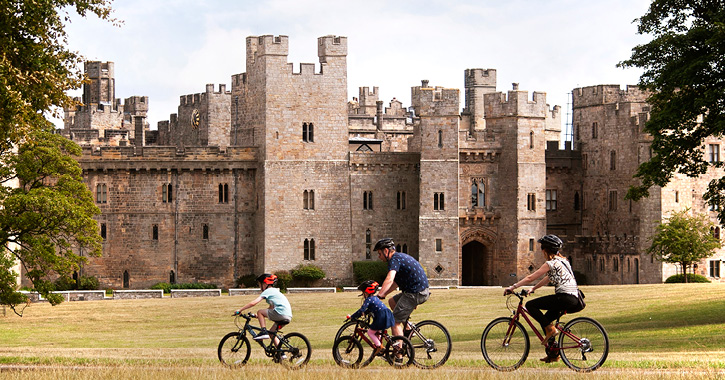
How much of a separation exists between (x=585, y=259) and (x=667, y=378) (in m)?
49.9

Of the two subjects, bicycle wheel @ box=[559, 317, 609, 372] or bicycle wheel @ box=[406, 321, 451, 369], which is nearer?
bicycle wheel @ box=[559, 317, 609, 372]

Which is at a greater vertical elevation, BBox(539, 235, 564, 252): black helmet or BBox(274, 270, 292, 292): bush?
BBox(539, 235, 564, 252): black helmet

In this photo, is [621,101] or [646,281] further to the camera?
[621,101]

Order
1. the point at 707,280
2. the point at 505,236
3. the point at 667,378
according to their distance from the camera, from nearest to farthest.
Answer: the point at 667,378 < the point at 707,280 < the point at 505,236

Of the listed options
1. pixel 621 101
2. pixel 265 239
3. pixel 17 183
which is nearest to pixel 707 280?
pixel 621 101

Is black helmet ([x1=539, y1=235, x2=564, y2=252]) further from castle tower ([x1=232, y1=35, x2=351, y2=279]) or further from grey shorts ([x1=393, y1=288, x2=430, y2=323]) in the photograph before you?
castle tower ([x1=232, y1=35, x2=351, y2=279])

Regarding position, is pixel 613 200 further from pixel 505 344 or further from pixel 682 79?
pixel 505 344

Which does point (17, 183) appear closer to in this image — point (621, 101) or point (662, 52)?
point (621, 101)

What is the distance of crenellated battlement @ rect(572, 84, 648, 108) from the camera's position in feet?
230

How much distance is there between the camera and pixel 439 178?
2643 inches

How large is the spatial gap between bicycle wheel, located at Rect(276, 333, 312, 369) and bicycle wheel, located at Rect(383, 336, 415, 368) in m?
1.82

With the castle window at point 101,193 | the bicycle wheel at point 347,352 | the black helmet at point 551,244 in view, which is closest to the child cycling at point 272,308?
the bicycle wheel at point 347,352

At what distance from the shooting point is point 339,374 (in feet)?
67.9

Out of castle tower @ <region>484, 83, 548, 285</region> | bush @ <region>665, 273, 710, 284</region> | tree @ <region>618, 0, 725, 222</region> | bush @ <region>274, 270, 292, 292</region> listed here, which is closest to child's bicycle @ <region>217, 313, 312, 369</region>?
tree @ <region>618, 0, 725, 222</region>
